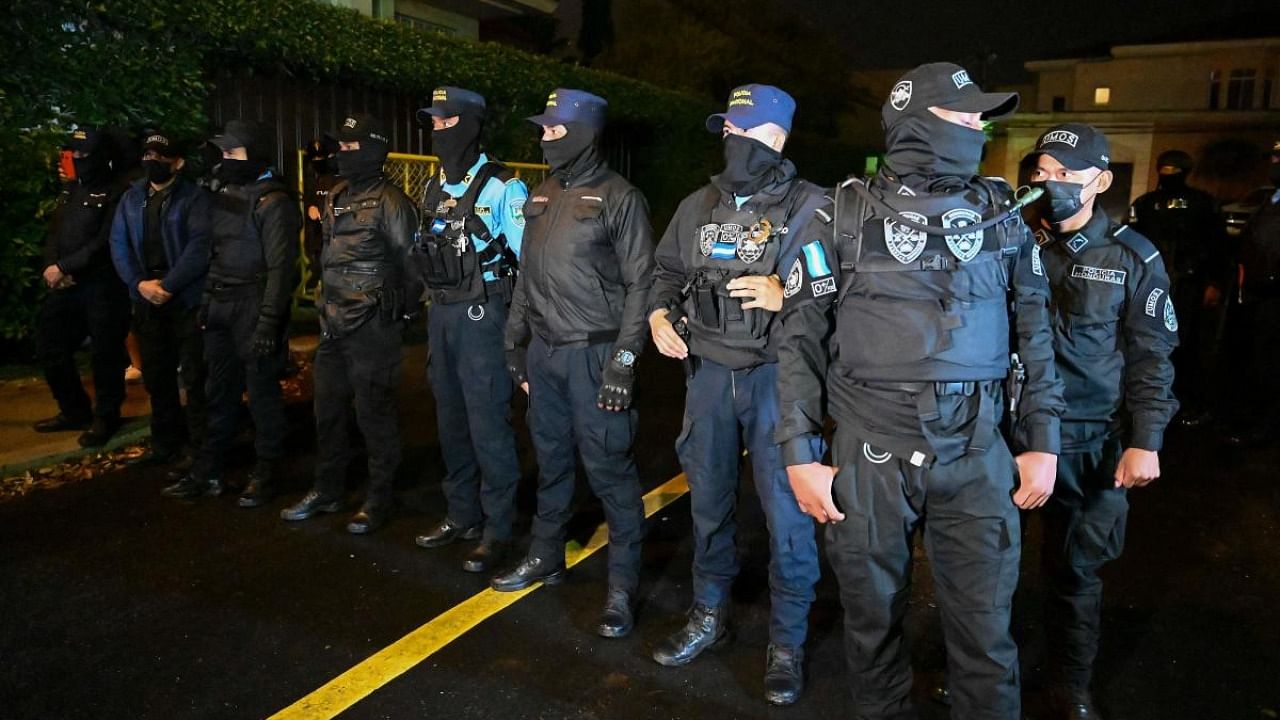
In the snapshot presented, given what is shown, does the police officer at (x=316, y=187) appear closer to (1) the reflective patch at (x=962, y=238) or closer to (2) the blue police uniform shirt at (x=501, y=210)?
(2) the blue police uniform shirt at (x=501, y=210)

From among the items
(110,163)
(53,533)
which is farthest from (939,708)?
(110,163)

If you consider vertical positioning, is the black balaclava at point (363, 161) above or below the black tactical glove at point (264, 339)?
above

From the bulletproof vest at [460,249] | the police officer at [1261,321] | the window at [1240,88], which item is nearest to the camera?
the bulletproof vest at [460,249]

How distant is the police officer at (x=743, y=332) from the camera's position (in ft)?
11.0

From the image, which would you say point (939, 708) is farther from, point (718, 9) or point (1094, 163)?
point (718, 9)

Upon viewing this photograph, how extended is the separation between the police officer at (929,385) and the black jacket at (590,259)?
1300mm

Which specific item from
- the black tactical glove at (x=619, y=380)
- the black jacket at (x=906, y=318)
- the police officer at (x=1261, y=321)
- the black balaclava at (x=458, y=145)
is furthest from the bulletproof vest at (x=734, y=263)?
the police officer at (x=1261, y=321)

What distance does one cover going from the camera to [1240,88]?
4259 cm

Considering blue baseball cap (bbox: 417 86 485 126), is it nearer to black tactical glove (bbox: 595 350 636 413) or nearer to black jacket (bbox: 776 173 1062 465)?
black tactical glove (bbox: 595 350 636 413)

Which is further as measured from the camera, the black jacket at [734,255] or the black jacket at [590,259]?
the black jacket at [590,259]

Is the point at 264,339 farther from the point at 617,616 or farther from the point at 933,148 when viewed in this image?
the point at 933,148

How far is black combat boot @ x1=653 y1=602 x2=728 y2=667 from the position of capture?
3643mm

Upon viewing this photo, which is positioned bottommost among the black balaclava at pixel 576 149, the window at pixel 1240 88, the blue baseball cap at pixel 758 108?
the black balaclava at pixel 576 149

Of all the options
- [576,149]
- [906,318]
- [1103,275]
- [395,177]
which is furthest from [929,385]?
[395,177]
